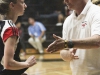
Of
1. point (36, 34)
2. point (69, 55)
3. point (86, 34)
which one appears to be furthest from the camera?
point (36, 34)

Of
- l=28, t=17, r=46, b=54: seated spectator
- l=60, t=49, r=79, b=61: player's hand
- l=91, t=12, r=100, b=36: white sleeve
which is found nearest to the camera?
l=91, t=12, r=100, b=36: white sleeve

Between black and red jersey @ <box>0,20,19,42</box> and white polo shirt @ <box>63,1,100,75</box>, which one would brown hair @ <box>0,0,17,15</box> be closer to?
black and red jersey @ <box>0,20,19,42</box>

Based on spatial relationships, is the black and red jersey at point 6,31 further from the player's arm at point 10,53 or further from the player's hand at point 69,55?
the player's hand at point 69,55

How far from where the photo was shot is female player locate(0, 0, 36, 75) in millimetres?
1828

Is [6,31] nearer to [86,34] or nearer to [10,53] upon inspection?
[10,53]

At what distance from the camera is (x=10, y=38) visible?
183 cm

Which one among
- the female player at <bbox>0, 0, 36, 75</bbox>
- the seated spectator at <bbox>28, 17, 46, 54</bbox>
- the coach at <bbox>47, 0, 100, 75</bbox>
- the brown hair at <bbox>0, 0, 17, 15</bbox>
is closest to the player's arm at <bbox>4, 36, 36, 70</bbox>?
the female player at <bbox>0, 0, 36, 75</bbox>

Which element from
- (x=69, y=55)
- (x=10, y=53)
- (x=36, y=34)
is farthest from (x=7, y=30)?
(x=36, y=34)

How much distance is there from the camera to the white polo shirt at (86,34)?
81.8 inches

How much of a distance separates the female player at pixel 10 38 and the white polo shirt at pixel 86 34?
460mm

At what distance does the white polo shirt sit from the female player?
46 centimetres

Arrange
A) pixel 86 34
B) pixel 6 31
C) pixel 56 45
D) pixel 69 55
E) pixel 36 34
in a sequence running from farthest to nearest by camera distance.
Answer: pixel 36 34, pixel 69 55, pixel 86 34, pixel 6 31, pixel 56 45

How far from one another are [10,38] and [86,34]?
671 millimetres

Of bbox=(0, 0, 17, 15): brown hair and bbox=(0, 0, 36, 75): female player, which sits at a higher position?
bbox=(0, 0, 17, 15): brown hair
